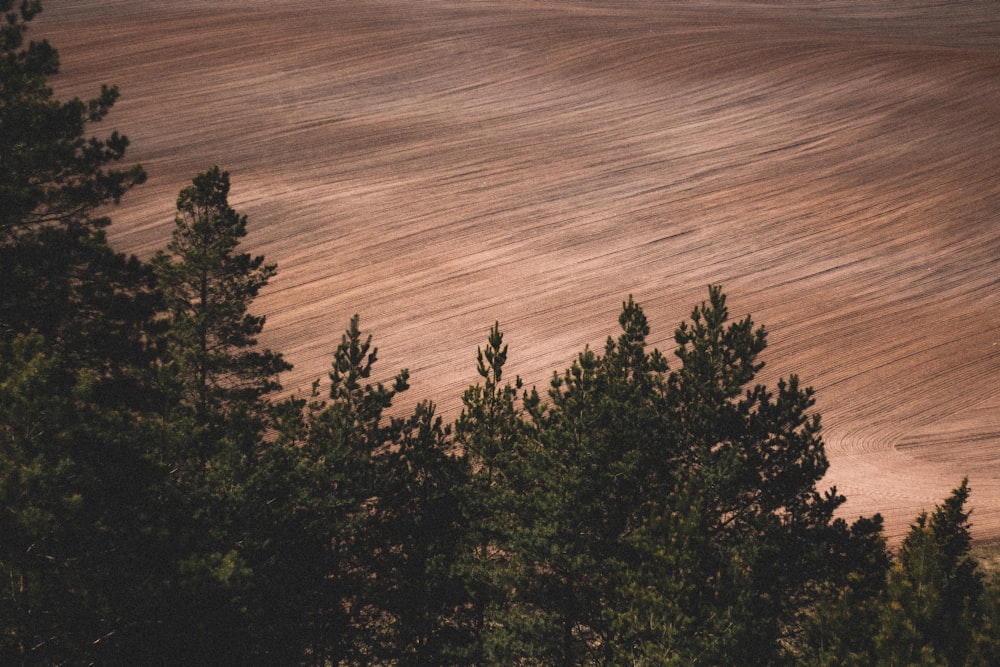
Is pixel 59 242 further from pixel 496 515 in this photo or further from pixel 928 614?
pixel 928 614

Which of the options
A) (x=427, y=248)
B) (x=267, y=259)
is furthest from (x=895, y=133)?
(x=267, y=259)

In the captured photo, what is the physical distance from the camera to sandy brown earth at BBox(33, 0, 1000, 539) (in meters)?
31.8

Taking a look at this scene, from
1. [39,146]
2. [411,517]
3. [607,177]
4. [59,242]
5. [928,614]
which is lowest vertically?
[928,614]

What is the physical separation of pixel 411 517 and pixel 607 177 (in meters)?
26.6

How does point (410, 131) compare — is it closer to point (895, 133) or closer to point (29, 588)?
point (895, 133)

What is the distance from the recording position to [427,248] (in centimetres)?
3741

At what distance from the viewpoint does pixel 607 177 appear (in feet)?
137

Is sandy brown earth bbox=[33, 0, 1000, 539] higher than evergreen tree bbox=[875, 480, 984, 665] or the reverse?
higher

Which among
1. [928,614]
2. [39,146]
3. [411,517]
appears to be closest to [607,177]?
[411,517]

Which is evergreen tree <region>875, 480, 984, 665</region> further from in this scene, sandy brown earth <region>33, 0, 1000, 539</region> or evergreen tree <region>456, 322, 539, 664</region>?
sandy brown earth <region>33, 0, 1000, 539</region>

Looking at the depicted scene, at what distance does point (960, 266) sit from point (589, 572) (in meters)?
26.4

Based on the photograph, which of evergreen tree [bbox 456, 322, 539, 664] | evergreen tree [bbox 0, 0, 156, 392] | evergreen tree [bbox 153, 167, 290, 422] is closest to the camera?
evergreen tree [bbox 0, 0, 156, 392]

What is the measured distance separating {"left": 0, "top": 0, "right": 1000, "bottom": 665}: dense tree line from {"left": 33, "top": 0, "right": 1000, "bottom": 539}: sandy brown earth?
1063 centimetres

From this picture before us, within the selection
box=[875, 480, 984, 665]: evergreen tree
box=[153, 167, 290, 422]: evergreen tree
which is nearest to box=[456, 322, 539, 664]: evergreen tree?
box=[153, 167, 290, 422]: evergreen tree
